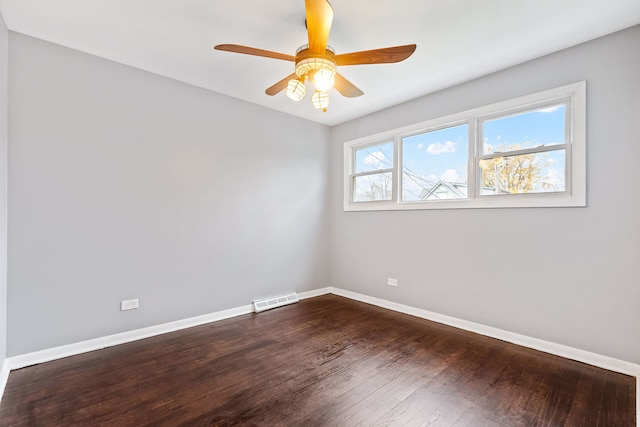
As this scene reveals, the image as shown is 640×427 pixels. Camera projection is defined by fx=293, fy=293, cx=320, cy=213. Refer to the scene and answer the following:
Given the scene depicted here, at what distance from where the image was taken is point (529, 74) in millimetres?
2838

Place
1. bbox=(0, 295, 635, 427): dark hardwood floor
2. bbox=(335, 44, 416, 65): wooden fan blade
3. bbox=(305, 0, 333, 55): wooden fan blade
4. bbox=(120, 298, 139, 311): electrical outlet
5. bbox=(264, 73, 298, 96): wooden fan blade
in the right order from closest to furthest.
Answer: bbox=(305, 0, 333, 55): wooden fan blade, bbox=(0, 295, 635, 427): dark hardwood floor, bbox=(335, 44, 416, 65): wooden fan blade, bbox=(264, 73, 298, 96): wooden fan blade, bbox=(120, 298, 139, 311): electrical outlet

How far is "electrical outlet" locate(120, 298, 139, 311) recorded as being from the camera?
113 inches

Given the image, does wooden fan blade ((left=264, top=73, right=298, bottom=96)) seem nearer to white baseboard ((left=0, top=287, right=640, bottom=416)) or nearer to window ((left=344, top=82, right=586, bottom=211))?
window ((left=344, top=82, right=586, bottom=211))

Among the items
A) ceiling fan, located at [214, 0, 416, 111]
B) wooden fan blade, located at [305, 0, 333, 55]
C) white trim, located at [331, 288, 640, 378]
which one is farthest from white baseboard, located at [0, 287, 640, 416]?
wooden fan blade, located at [305, 0, 333, 55]

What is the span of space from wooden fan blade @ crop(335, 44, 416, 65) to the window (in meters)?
1.65

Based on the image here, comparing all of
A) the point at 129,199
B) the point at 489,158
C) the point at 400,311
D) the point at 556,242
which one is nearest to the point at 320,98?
the point at 489,158

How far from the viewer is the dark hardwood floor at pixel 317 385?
183 centimetres

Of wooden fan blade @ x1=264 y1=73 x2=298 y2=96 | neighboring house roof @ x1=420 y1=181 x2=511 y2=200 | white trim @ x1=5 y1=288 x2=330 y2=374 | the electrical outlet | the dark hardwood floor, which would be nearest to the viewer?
the dark hardwood floor

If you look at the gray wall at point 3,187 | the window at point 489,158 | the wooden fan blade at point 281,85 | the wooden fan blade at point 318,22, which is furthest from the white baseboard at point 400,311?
the wooden fan blade at point 318,22

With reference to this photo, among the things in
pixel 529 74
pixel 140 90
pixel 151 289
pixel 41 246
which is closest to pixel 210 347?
pixel 151 289

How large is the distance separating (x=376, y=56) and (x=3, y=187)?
293 cm

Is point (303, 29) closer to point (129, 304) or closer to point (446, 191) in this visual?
point (446, 191)

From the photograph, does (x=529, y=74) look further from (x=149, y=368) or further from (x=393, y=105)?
(x=149, y=368)

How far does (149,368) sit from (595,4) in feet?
14.3
